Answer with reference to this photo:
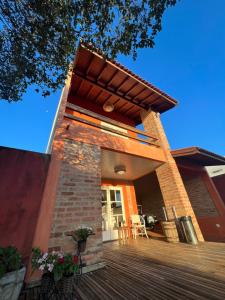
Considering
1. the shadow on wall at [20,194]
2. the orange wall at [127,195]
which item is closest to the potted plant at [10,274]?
the shadow on wall at [20,194]

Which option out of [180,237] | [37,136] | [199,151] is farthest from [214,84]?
[37,136]

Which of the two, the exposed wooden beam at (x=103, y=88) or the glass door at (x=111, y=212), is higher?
the exposed wooden beam at (x=103, y=88)

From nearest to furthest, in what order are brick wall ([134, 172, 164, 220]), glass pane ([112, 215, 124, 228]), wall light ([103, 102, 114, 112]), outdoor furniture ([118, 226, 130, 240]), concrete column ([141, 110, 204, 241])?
concrete column ([141, 110, 204, 241]) → outdoor furniture ([118, 226, 130, 240]) → glass pane ([112, 215, 124, 228]) → wall light ([103, 102, 114, 112]) → brick wall ([134, 172, 164, 220])

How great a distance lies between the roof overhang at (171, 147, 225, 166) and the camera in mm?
5371

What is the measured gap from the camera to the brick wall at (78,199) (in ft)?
8.14

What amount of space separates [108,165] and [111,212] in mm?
2430

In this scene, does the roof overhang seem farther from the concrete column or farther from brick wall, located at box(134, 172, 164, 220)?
brick wall, located at box(134, 172, 164, 220)

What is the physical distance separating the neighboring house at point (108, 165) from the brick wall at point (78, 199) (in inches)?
0.6

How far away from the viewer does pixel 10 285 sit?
1.36m

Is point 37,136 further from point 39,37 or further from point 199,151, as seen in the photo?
point 199,151

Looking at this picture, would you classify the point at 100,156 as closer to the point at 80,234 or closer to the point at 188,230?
the point at 80,234

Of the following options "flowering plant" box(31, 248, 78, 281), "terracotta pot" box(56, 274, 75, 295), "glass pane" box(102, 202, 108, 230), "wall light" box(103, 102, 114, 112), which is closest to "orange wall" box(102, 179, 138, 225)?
"glass pane" box(102, 202, 108, 230)

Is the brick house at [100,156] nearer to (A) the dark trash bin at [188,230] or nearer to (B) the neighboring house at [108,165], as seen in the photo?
(B) the neighboring house at [108,165]

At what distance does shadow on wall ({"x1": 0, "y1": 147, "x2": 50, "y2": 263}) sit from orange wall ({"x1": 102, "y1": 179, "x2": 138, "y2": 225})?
166 inches
